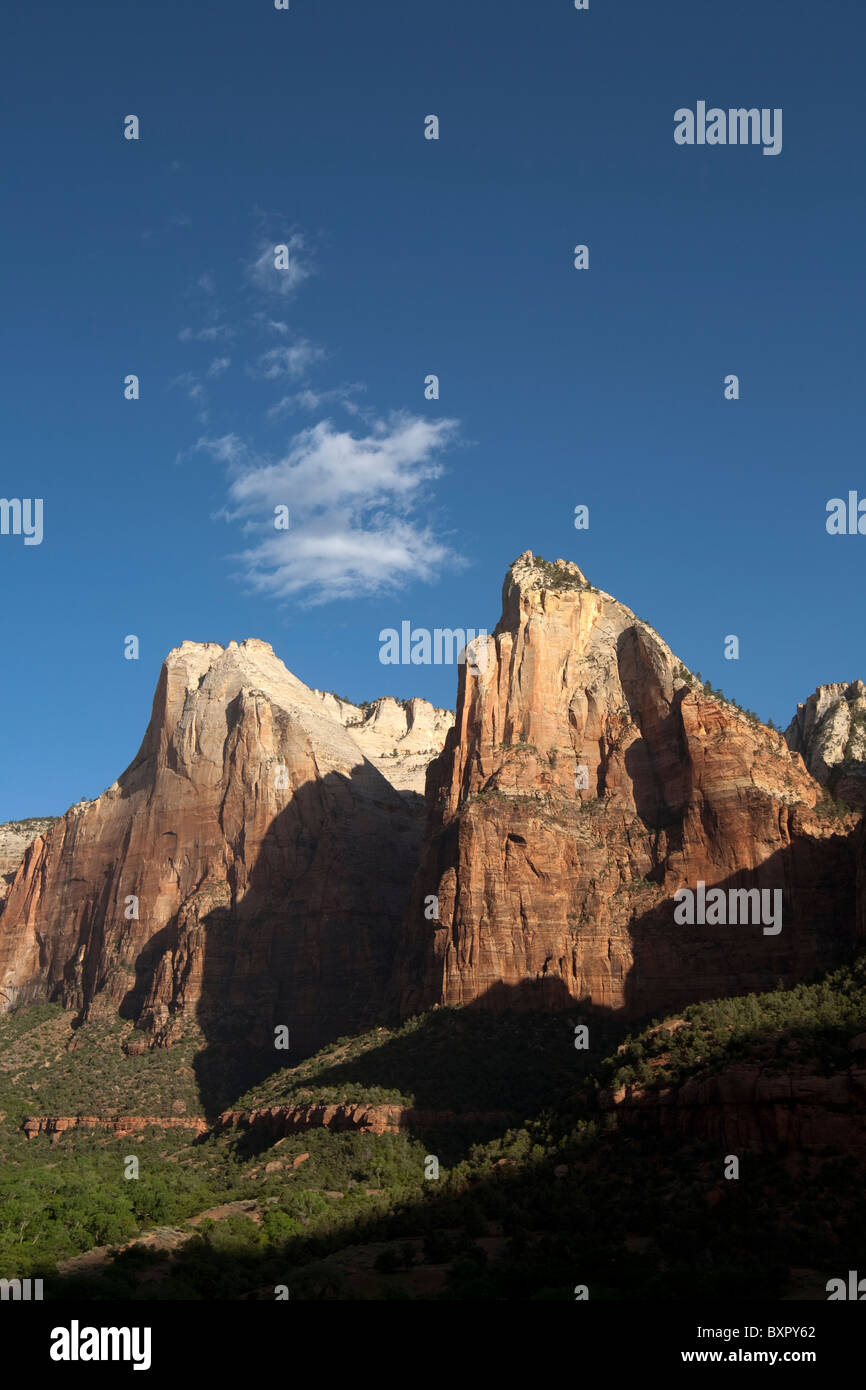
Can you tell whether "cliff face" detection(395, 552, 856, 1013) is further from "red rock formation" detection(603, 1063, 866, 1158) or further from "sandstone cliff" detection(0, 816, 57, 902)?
"sandstone cliff" detection(0, 816, 57, 902)

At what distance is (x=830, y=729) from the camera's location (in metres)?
159

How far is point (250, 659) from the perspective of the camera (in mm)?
168500

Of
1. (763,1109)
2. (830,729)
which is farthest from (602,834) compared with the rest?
(830,729)

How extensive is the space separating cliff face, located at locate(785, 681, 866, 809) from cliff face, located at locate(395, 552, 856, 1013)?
89.1 ft

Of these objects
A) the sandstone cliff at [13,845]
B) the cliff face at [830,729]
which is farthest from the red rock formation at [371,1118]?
the sandstone cliff at [13,845]

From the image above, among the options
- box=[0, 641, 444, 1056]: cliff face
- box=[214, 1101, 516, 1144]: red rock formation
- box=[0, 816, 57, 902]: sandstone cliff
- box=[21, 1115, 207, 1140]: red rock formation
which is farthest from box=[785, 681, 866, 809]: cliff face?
box=[0, 816, 57, 902]: sandstone cliff

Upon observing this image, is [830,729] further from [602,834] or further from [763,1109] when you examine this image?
[763,1109]

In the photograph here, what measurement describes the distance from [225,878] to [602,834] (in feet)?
162

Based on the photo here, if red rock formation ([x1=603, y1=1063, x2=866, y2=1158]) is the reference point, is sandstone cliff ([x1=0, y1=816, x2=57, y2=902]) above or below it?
above

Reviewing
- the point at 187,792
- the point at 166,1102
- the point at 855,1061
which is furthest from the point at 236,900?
the point at 855,1061

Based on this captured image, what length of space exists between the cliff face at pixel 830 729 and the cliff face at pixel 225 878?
46.1 m

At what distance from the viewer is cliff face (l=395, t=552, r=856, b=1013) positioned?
325ft

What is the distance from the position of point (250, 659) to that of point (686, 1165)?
379 feet
